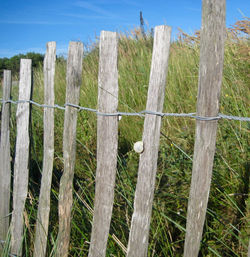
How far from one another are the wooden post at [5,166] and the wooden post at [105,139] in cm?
122

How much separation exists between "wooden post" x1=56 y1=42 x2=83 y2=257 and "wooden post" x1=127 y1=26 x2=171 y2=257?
530mm

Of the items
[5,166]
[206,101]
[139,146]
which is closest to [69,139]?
[139,146]

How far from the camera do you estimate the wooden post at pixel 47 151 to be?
80.0 inches

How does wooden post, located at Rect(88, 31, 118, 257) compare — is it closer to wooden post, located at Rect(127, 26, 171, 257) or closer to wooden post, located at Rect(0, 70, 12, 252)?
wooden post, located at Rect(127, 26, 171, 257)

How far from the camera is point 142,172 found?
1.44 meters

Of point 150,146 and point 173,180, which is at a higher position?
point 150,146

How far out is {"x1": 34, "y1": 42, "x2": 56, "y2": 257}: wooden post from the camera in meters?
2.03

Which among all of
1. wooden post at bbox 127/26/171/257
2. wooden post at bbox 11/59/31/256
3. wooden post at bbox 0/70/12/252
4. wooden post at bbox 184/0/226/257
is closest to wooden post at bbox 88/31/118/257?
wooden post at bbox 127/26/171/257

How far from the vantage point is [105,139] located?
63.7 inches

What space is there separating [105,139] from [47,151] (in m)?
0.64

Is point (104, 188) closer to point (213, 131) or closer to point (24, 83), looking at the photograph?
point (213, 131)

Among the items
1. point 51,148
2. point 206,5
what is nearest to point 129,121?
point 51,148

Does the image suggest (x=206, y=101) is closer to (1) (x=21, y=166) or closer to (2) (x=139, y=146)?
(2) (x=139, y=146)

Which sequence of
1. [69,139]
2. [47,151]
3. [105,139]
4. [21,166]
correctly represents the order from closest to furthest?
[105,139] < [69,139] < [47,151] < [21,166]
